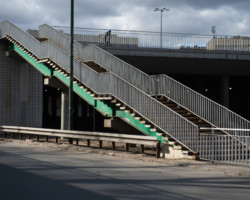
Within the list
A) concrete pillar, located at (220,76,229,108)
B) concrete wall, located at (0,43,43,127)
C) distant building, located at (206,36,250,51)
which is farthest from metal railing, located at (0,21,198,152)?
concrete pillar, located at (220,76,229,108)

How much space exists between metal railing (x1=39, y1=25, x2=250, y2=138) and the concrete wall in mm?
8873

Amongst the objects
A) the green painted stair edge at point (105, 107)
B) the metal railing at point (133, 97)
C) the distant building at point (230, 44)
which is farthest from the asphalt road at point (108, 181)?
the distant building at point (230, 44)

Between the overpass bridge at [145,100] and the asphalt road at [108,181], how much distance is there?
72.5 inches

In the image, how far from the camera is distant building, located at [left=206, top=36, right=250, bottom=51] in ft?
112

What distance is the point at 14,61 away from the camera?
102 ft

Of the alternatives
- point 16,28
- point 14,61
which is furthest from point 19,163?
point 14,61

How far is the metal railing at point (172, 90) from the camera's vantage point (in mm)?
17578

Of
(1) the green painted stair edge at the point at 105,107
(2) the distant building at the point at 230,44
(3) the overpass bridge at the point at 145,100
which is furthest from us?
(2) the distant building at the point at 230,44

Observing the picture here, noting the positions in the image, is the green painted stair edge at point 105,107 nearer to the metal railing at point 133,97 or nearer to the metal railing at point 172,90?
the metal railing at point 133,97

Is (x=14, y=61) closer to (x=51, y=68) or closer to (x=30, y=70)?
(x=30, y=70)

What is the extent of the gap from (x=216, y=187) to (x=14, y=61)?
79.1 ft

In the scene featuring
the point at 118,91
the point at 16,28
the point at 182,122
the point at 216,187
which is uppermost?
the point at 16,28

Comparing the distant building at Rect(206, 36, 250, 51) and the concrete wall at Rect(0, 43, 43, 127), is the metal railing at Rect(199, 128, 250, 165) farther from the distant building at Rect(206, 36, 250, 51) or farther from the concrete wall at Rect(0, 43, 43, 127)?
the distant building at Rect(206, 36, 250, 51)

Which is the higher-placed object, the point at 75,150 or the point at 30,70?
the point at 30,70
